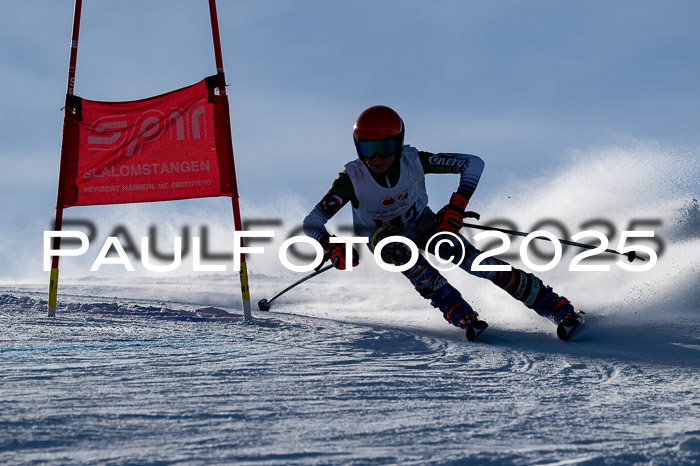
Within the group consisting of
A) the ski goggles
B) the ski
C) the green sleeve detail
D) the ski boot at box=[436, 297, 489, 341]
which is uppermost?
the ski goggles

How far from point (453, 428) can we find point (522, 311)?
3.57 metres

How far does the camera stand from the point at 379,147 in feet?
14.0

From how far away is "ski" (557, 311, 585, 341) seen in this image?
13.3ft

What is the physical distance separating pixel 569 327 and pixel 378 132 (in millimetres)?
1661

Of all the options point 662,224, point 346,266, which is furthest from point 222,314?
point 662,224

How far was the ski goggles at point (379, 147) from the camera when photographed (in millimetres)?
4250

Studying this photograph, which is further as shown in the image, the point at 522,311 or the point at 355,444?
the point at 522,311

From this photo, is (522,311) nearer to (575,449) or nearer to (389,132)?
(389,132)

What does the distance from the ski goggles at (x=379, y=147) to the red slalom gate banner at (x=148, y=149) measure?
4.56ft

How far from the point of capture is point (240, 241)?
5.17 metres

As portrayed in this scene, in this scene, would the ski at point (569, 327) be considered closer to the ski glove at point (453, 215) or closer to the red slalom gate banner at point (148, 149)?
the ski glove at point (453, 215)

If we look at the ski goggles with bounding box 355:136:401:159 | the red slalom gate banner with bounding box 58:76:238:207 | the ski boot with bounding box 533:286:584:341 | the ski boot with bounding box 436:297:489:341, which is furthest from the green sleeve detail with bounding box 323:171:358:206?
the ski boot with bounding box 533:286:584:341

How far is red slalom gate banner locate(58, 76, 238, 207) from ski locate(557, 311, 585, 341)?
8.73 ft

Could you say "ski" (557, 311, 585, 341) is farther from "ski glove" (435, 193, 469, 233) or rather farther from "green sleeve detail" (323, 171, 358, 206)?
"green sleeve detail" (323, 171, 358, 206)
